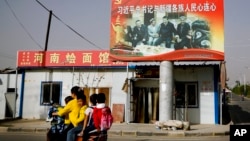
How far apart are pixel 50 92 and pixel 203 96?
8904 millimetres

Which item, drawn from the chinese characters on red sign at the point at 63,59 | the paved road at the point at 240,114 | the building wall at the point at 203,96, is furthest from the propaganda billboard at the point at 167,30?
the paved road at the point at 240,114

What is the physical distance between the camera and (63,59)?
21.7 m

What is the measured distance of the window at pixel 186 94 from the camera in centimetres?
2014

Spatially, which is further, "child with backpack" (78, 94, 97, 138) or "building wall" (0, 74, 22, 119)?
"building wall" (0, 74, 22, 119)

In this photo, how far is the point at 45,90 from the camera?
22.1 metres

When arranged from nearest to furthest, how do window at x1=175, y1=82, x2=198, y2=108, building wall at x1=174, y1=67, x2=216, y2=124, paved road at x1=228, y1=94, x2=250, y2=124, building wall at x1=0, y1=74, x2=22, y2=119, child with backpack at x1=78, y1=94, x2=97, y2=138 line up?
child with backpack at x1=78, y1=94, x2=97, y2=138 < building wall at x1=174, y1=67, x2=216, y2=124 < window at x1=175, y1=82, x2=198, y2=108 < paved road at x1=228, y1=94, x2=250, y2=124 < building wall at x1=0, y1=74, x2=22, y2=119

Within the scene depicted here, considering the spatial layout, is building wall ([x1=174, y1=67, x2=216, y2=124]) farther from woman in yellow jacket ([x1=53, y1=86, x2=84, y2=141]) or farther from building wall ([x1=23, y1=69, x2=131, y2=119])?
woman in yellow jacket ([x1=53, y1=86, x2=84, y2=141])

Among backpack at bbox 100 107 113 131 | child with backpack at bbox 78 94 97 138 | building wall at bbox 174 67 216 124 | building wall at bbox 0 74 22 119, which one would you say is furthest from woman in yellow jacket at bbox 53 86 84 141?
building wall at bbox 0 74 22 119

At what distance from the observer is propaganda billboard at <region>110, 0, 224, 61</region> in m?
18.5

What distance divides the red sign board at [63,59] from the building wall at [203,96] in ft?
12.6

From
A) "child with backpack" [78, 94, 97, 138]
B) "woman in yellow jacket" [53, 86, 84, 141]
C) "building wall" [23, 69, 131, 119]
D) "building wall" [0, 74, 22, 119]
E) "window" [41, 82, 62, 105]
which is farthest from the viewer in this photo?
"building wall" [0, 74, 22, 119]

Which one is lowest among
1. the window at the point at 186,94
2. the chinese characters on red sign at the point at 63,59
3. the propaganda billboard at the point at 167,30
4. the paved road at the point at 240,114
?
the paved road at the point at 240,114

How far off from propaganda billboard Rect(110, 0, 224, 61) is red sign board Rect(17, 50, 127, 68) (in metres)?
1.50

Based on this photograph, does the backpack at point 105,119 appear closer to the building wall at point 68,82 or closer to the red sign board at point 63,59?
the red sign board at point 63,59
